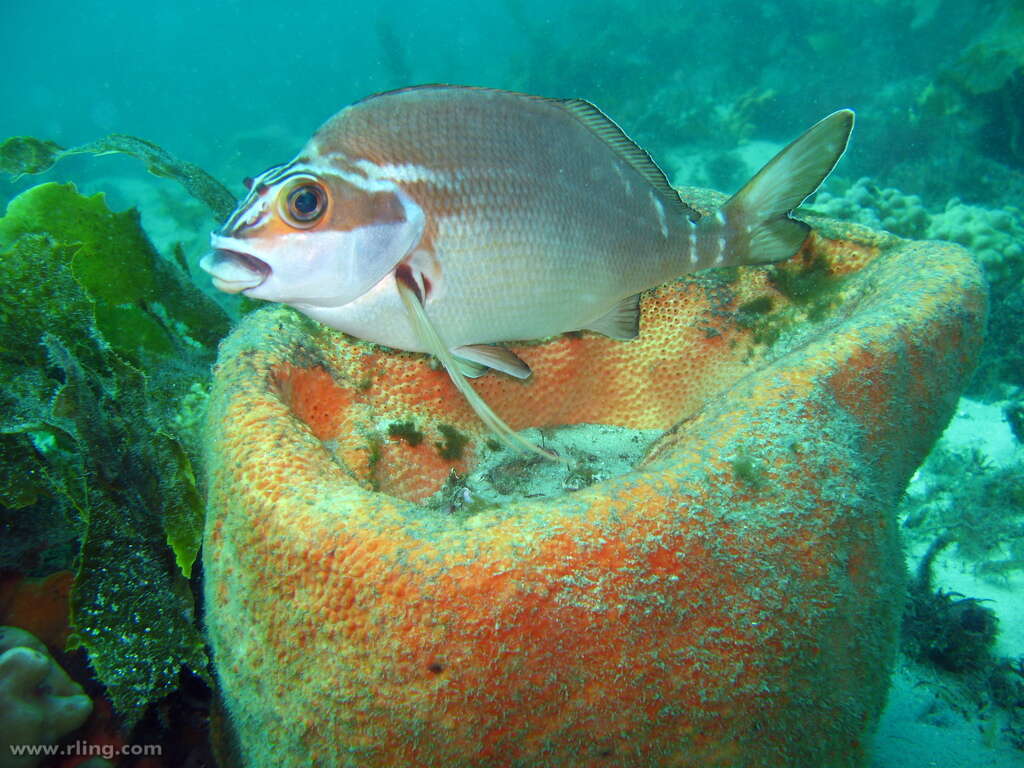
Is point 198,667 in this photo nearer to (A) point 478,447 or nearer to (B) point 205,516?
(B) point 205,516

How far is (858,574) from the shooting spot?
167 centimetres

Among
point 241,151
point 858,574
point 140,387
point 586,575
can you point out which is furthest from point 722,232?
point 241,151

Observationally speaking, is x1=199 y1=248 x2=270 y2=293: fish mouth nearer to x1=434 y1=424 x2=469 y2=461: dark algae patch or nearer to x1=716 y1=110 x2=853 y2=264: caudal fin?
x1=434 y1=424 x2=469 y2=461: dark algae patch

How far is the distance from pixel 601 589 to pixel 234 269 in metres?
1.34

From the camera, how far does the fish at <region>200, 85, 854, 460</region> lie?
1627 millimetres

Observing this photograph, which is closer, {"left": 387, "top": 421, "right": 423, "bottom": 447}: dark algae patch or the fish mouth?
the fish mouth

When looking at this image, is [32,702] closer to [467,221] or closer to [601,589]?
[601,589]

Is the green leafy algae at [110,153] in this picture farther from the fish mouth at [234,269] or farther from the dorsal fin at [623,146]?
the dorsal fin at [623,146]

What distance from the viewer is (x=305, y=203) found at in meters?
1.61

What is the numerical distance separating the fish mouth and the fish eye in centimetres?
17

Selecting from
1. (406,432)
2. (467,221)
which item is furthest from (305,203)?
(406,432)

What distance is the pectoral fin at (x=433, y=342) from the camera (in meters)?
1.51

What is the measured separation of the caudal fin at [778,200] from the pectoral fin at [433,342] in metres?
1.32

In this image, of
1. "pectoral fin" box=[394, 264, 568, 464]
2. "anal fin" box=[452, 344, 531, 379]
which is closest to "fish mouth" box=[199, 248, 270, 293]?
"pectoral fin" box=[394, 264, 568, 464]
